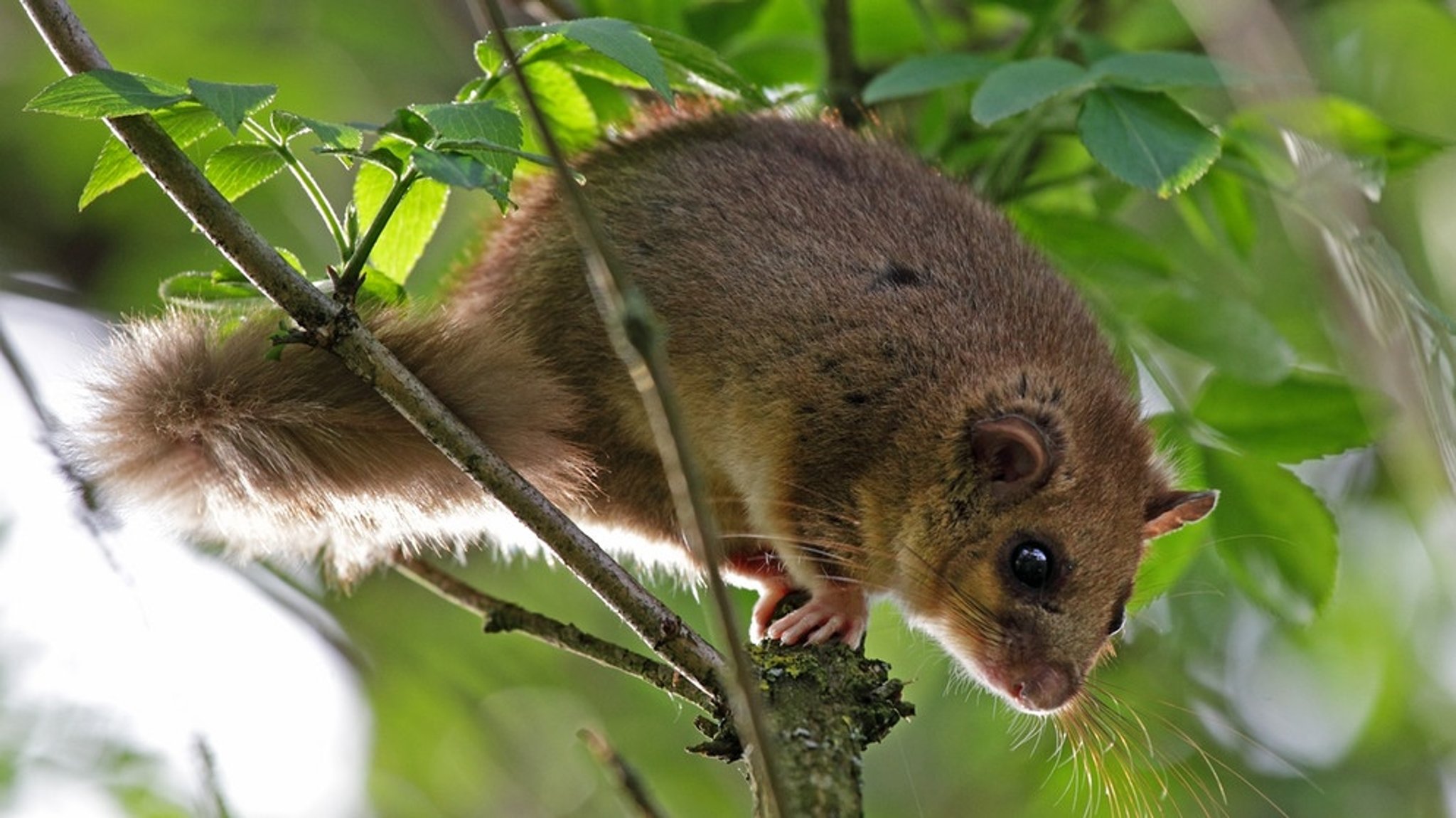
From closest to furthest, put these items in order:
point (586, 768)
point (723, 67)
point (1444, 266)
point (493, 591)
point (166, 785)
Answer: point (723, 67), point (166, 785), point (1444, 266), point (493, 591), point (586, 768)

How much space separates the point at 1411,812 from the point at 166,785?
4417 millimetres

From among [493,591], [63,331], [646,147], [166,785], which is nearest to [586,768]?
[493,591]

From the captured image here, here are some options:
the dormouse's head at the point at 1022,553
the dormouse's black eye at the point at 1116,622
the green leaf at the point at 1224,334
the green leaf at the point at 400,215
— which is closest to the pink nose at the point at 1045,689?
the dormouse's head at the point at 1022,553

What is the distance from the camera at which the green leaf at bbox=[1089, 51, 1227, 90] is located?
117 inches

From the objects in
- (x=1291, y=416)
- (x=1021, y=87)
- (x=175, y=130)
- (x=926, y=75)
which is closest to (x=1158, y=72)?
(x=1021, y=87)

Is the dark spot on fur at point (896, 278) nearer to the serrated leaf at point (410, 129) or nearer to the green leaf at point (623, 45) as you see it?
the green leaf at point (623, 45)

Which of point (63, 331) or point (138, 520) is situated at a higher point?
point (63, 331)

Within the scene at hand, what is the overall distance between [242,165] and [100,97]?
11.5 inches

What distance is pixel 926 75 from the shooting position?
321cm

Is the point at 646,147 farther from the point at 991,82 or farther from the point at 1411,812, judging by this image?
the point at 1411,812

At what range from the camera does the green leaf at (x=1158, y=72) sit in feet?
9.77

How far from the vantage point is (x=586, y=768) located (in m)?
→ 5.86

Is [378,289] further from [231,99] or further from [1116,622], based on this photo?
[1116,622]

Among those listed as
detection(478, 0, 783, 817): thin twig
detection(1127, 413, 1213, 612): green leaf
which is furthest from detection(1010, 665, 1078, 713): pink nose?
detection(478, 0, 783, 817): thin twig
